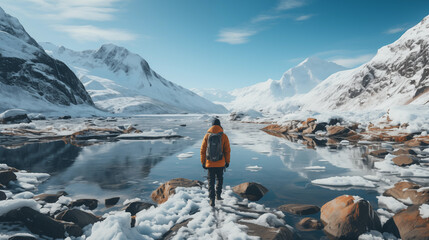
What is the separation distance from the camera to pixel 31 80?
110 m

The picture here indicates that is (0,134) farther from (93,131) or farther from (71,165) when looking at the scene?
(71,165)

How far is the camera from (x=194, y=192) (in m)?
8.75

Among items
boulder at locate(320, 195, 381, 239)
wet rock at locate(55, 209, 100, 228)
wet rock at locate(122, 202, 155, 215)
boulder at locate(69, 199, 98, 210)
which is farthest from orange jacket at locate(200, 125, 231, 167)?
boulder at locate(69, 199, 98, 210)

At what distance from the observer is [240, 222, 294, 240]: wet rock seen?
5.33m

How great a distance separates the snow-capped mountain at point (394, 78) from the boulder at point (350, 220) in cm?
7309

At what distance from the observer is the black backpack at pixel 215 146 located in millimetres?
7480

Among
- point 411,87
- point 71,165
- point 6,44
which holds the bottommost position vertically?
point 71,165

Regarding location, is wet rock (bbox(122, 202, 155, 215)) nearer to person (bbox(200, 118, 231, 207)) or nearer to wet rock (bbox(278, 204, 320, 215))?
person (bbox(200, 118, 231, 207))

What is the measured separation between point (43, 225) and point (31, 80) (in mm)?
129282

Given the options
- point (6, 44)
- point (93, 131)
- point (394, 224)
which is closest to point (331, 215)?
point (394, 224)

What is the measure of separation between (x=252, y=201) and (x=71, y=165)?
10.9 meters

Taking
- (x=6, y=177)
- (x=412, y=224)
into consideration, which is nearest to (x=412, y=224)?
(x=412, y=224)

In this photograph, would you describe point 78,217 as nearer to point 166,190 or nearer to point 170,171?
point 166,190

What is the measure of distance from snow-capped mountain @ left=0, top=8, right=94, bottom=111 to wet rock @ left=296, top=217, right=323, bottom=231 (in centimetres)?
10579
